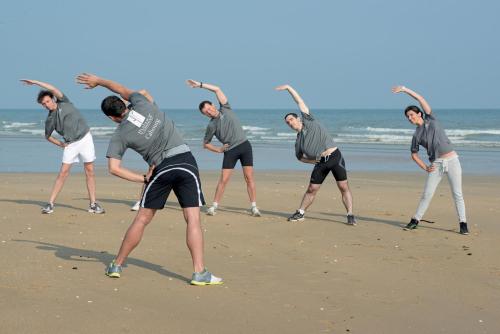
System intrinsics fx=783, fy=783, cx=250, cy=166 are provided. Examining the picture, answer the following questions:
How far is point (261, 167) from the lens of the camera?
21.7 metres

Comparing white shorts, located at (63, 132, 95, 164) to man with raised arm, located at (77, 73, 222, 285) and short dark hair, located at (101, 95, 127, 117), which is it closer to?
man with raised arm, located at (77, 73, 222, 285)

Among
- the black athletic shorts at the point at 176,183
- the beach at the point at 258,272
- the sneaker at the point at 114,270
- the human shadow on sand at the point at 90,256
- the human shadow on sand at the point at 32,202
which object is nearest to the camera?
the beach at the point at 258,272

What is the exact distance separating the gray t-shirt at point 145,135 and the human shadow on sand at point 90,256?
1157mm

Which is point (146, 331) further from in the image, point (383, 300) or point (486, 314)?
point (486, 314)

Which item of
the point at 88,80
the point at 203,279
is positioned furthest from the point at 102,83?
the point at 203,279

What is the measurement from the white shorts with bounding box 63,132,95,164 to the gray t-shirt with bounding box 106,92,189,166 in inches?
172

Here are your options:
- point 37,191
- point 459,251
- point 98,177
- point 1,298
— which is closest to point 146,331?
point 1,298

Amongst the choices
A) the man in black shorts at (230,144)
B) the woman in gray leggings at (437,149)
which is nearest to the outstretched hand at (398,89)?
the woman in gray leggings at (437,149)

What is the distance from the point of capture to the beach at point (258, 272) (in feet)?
18.6

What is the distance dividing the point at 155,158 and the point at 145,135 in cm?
24

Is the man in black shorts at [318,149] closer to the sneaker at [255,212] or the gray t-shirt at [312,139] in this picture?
the gray t-shirt at [312,139]

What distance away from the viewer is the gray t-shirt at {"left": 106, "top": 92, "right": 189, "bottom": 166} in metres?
6.42

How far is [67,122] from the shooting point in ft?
34.9

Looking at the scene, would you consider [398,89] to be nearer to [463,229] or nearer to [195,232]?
[463,229]
